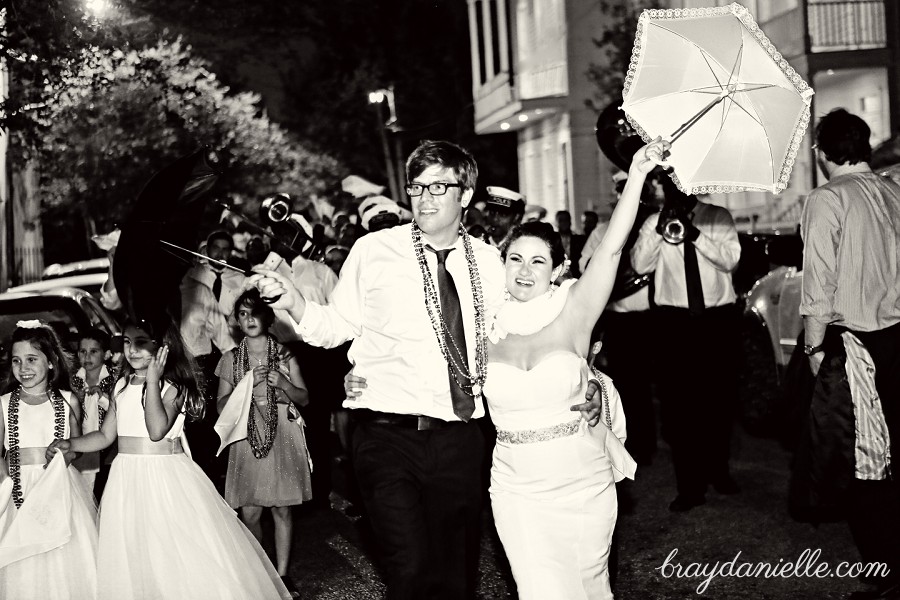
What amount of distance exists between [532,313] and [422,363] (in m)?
0.60

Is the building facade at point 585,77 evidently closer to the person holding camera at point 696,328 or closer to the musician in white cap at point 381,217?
the musician in white cap at point 381,217

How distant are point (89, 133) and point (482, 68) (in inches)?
663

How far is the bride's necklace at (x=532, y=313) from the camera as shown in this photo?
4789 millimetres

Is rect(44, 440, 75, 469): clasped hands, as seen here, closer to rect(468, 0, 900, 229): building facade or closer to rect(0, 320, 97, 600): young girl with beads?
rect(0, 320, 97, 600): young girl with beads

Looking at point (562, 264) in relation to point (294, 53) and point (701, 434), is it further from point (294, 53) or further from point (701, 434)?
point (294, 53)

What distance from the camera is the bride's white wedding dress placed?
4633mm

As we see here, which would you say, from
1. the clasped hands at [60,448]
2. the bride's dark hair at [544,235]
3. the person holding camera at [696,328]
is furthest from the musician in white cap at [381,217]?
the bride's dark hair at [544,235]

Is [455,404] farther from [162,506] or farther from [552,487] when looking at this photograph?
[162,506]

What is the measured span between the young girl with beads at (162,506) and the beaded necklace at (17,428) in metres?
0.14

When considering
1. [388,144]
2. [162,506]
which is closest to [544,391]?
[162,506]

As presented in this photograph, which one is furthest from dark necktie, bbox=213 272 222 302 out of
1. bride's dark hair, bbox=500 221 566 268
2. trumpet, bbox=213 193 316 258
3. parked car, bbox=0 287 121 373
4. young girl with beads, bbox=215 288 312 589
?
bride's dark hair, bbox=500 221 566 268

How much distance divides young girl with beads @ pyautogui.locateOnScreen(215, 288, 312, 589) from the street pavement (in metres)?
0.56

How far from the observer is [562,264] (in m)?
5.12

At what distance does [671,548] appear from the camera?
764 centimetres
